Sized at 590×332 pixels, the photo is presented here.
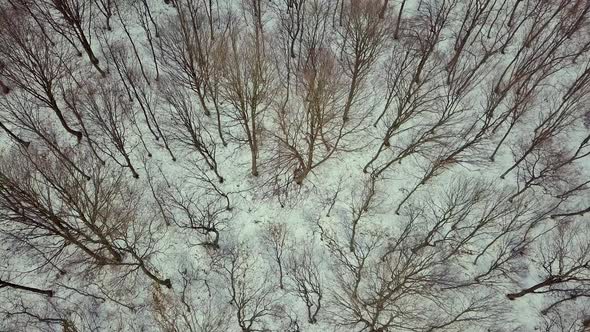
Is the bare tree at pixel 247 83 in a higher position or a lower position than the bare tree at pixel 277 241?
higher

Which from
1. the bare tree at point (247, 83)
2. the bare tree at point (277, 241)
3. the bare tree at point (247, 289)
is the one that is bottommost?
the bare tree at point (247, 289)

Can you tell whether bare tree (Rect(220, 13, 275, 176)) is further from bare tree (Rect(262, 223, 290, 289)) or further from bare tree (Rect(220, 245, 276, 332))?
bare tree (Rect(220, 245, 276, 332))

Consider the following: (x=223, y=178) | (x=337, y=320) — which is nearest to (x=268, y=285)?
(x=337, y=320)

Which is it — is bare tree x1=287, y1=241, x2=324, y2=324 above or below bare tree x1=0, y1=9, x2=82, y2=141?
below

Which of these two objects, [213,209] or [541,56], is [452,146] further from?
[213,209]

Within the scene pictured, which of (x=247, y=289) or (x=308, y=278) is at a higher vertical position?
(x=308, y=278)

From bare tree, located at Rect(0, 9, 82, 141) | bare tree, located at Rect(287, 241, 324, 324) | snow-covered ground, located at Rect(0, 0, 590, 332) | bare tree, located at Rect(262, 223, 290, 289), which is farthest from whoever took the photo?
bare tree, located at Rect(262, 223, 290, 289)

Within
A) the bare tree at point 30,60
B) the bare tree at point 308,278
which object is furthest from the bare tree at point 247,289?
the bare tree at point 30,60

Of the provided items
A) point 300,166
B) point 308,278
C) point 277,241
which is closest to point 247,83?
point 300,166

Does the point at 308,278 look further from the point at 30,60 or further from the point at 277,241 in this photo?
the point at 30,60

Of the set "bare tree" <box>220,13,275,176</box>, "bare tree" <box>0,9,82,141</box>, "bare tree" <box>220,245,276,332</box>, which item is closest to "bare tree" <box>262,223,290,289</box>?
"bare tree" <box>220,245,276,332</box>

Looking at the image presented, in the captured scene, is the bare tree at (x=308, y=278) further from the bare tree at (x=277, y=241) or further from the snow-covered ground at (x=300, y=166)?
the bare tree at (x=277, y=241)
